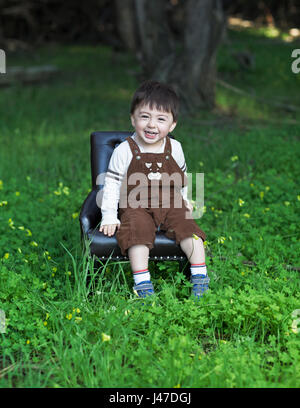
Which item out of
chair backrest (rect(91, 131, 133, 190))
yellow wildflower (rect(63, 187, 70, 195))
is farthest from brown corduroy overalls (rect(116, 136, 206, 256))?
yellow wildflower (rect(63, 187, 70, 195))

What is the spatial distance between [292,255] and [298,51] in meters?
10.2

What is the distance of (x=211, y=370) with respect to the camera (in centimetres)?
272

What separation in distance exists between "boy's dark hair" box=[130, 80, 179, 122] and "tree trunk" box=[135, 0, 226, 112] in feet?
18.4

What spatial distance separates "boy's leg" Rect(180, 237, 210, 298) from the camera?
3512mm

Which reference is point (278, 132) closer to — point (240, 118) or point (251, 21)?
point (240, 118)

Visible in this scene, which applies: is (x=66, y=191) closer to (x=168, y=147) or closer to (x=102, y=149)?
(x=102, y=149)

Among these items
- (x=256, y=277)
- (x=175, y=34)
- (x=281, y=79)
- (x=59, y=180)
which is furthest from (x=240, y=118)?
(x=175, y=34)

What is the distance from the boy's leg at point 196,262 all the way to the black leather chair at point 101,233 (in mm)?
56

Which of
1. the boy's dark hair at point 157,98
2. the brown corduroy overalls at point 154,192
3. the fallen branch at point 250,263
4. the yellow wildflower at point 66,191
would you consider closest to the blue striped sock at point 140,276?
the brown corduroy overalls at point 154,192

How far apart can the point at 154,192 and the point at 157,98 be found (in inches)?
25.9

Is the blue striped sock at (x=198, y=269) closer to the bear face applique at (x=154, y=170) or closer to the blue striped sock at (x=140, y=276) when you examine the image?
the blue striped sock at (x=140, y=276)

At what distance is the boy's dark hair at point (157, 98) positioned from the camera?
3562mm

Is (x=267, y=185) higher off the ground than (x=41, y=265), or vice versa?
(x=267, y=185)

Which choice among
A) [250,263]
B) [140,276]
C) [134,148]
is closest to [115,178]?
[134,148]
